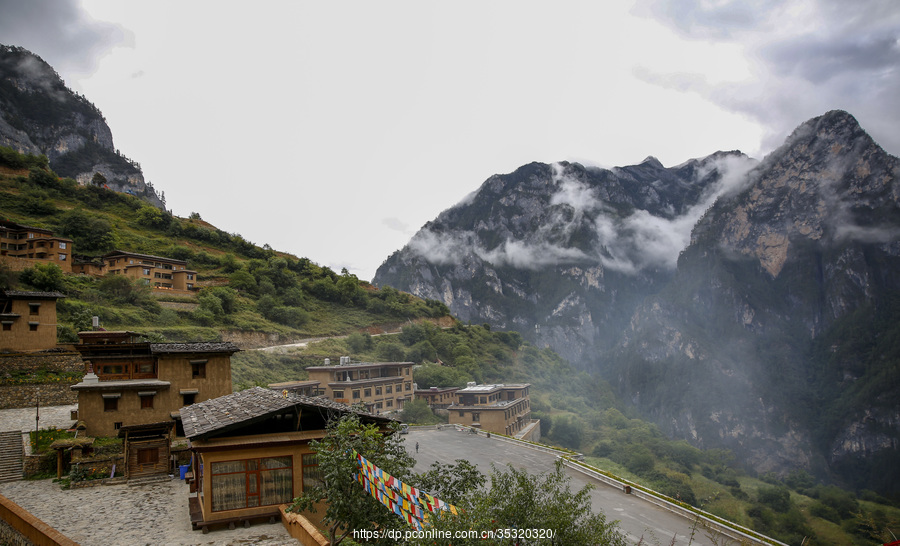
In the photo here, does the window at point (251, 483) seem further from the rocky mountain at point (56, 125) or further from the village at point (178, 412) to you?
the rocky mountain at point (56, 125)

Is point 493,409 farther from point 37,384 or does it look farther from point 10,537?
point 10,537

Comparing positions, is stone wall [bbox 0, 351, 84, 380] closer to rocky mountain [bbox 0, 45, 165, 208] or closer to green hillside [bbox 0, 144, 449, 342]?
green hillside [bbox 0, 144, 449, 342]

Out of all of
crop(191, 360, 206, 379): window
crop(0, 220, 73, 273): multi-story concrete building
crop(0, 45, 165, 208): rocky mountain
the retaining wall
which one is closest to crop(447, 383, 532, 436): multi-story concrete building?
crop(191, 360, 206, 379): window

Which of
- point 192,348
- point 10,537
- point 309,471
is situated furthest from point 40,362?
point 309,471

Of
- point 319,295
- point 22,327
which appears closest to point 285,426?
point 22,327

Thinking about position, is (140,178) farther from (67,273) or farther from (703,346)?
(703,346)

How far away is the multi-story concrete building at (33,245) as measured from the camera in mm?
55125

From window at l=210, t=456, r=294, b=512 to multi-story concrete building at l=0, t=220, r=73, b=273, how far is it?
5594 cm

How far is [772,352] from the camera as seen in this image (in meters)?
149

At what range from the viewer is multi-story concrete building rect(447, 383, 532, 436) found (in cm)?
5416

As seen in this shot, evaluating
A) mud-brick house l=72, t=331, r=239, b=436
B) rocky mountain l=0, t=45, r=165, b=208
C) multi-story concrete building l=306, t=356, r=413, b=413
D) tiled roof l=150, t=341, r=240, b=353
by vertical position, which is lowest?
multi-story concrete building l=306, t=356, r=413, b=413

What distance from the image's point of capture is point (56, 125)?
5349 inches

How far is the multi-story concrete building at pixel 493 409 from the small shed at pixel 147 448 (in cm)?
3650

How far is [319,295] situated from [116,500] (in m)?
67.6
